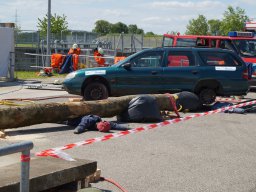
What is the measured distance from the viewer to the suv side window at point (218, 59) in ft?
48.8

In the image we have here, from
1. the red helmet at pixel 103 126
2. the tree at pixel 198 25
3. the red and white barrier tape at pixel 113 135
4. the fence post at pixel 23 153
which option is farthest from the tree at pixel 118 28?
the fence post at pixel 23 153

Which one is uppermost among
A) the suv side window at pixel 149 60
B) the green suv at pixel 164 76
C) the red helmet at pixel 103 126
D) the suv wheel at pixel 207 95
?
the suv side window at pixel 149 60

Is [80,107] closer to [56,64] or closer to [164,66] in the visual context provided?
[164,66]

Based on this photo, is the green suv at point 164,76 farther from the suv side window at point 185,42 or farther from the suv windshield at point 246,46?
the suv windshield at point 246,46

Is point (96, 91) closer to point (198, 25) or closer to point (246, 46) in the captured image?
point (246, 46)

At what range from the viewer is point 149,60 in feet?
47.9

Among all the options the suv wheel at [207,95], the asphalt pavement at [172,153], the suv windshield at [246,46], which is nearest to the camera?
the asphalt pavement at [172,153]

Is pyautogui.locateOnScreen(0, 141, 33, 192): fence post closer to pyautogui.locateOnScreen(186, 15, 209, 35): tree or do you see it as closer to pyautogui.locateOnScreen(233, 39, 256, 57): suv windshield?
pyautogui.locateOnScreen(233, 39, 256, 57): suv windshield

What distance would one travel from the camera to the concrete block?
4.82 m

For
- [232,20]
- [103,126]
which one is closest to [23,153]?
[103,126]

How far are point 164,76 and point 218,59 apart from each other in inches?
67.6

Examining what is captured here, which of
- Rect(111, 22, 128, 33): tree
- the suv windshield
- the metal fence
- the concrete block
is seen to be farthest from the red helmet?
Rect(111, 22, 128, 33): tree

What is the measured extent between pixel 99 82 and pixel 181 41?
6584mm

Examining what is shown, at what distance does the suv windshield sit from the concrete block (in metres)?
15.4
